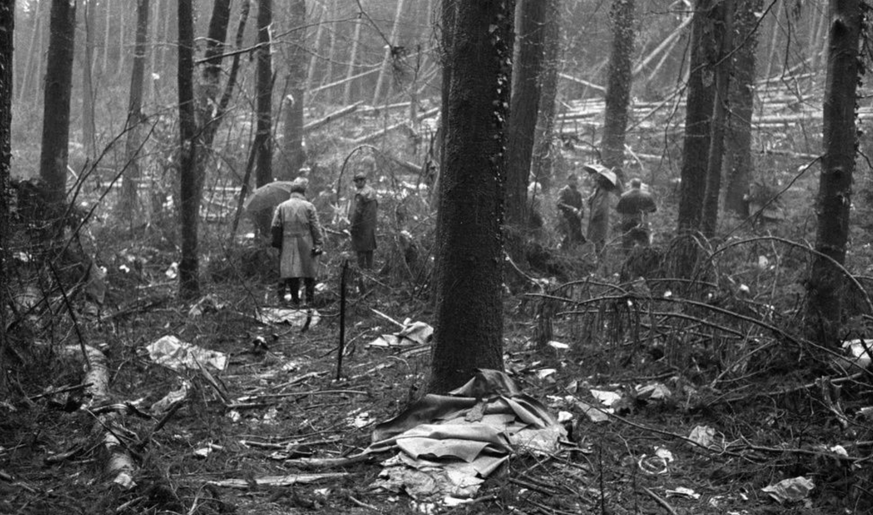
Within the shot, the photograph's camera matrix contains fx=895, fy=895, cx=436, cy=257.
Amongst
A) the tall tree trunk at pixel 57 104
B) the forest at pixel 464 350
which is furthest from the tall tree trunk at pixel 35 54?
the forest at pixel 464 350

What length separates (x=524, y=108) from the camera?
13.5 metres

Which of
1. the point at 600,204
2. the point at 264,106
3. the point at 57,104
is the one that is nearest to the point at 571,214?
the point at 600,204

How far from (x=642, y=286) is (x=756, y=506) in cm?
419

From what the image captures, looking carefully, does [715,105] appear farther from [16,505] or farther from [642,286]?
[16,505]

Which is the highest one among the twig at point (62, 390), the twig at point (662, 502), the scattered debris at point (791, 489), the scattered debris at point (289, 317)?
the twig at point (62, 390)

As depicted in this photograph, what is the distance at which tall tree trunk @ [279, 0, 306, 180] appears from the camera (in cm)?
2131

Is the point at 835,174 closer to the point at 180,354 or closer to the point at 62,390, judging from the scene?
the point at 62,390

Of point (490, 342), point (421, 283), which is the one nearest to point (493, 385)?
point (490, 342)

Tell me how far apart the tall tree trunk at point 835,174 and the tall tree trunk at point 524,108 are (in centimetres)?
618

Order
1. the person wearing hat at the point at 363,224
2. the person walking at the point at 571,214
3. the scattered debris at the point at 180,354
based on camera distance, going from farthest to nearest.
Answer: the person walking at the point at 571,214 < the person wearing hat at the point at 363,224 < the scattered debris at the point at 180,354

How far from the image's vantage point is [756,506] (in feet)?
17.4

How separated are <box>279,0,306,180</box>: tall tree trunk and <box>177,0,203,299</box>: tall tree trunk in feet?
24.1

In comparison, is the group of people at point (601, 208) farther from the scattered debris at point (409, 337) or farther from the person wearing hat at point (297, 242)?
the scattered debris at point (409, 337)

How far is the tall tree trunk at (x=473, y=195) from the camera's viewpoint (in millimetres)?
6402
